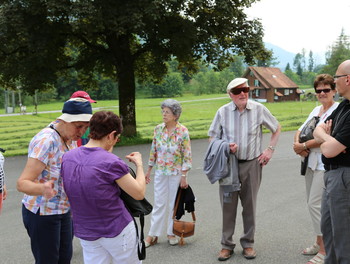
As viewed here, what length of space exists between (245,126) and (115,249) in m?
2.29

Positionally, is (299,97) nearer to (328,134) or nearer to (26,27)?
(26,27)

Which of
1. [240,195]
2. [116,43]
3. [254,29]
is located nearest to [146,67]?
[116,43]

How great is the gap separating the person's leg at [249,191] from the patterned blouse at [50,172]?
2.21 metres

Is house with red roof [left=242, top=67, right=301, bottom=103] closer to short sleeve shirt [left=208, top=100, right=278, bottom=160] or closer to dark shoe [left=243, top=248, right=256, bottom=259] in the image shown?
short sleeve shirt [left=208, top=100, right=278, bottom=160]

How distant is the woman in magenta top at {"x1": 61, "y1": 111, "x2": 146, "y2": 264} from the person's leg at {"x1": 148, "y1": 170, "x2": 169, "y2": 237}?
2.10 m

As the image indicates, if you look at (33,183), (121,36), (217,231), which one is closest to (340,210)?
(217,231)

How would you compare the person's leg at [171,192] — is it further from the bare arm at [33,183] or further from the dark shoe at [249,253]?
the bare arm at [33,183]

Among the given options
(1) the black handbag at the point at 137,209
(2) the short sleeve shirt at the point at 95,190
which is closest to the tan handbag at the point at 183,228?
(1) the black handbag at the point at 137,209

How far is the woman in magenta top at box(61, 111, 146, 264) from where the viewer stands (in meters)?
2.42

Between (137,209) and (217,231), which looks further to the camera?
(217,231)

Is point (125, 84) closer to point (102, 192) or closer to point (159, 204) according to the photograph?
point (159, 204)

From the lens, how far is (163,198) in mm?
4809

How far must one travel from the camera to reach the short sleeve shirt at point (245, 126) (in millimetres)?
4223

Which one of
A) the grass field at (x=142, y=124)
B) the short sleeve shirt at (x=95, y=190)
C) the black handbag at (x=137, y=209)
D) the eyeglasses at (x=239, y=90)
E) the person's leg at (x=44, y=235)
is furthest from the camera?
the grass field at (x=142, y=124)
